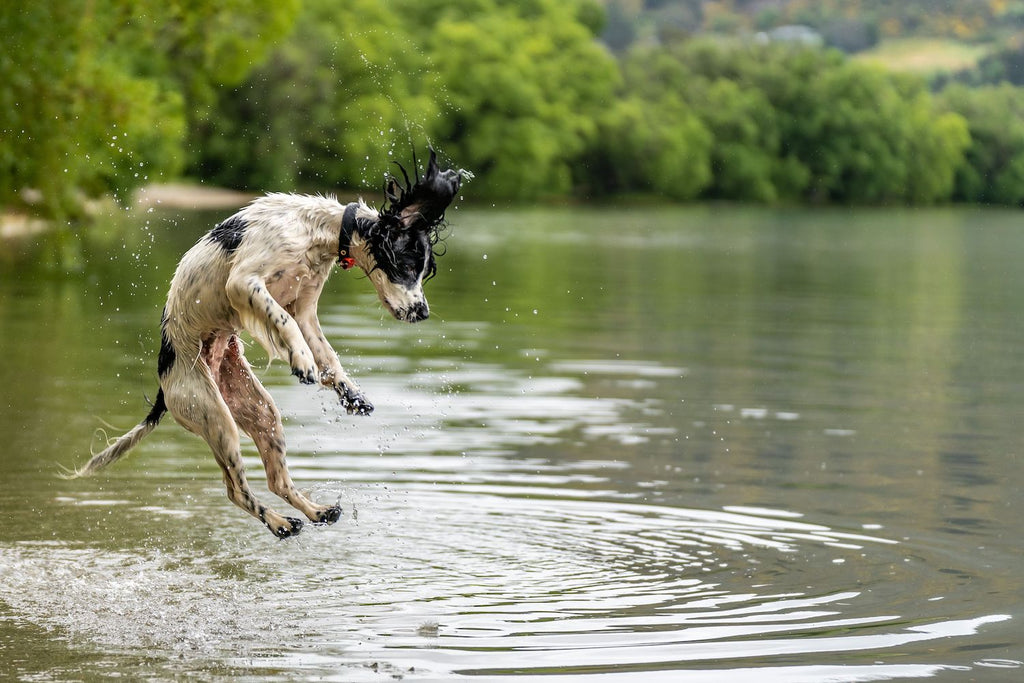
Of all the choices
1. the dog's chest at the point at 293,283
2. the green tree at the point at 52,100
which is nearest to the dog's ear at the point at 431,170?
the dog's chest at the point at 293,283

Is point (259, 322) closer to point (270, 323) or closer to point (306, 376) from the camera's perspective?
point (270, 323)

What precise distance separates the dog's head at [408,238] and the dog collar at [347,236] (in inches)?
4.4

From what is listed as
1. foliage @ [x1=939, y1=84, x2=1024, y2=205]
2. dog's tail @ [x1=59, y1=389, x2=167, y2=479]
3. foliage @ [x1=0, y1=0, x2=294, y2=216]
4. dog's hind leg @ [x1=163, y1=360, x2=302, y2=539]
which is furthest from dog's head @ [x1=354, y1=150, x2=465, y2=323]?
foliage @ [x1=939, y1=84, x2=1024, y2=205]

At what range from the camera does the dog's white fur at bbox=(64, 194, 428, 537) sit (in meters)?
9.48

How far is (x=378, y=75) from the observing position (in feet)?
317

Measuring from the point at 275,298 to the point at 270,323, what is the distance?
1.12 ft

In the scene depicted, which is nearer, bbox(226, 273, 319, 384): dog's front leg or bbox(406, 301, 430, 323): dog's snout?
bbox(226, 273, 319, 384): dog's front leg

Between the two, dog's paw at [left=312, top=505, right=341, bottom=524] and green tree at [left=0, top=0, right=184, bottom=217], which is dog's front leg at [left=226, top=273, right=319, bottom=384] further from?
green tree at [left=0, top=0, right=184, bottom=217]

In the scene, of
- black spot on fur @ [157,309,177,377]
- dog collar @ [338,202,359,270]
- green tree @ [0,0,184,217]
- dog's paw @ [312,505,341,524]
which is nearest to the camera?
dog collar @ [338,202,359,270]

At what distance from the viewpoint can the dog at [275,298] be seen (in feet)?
31.0

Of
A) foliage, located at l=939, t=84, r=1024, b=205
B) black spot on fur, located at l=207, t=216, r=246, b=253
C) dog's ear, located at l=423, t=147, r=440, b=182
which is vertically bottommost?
foliage, located at l=939, t=84, r=1024, b=205

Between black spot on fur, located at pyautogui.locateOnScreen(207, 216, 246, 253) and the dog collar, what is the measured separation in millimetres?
538

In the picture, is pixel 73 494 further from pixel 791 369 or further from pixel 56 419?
pixel 791 369

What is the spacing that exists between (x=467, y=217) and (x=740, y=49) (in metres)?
66.5
